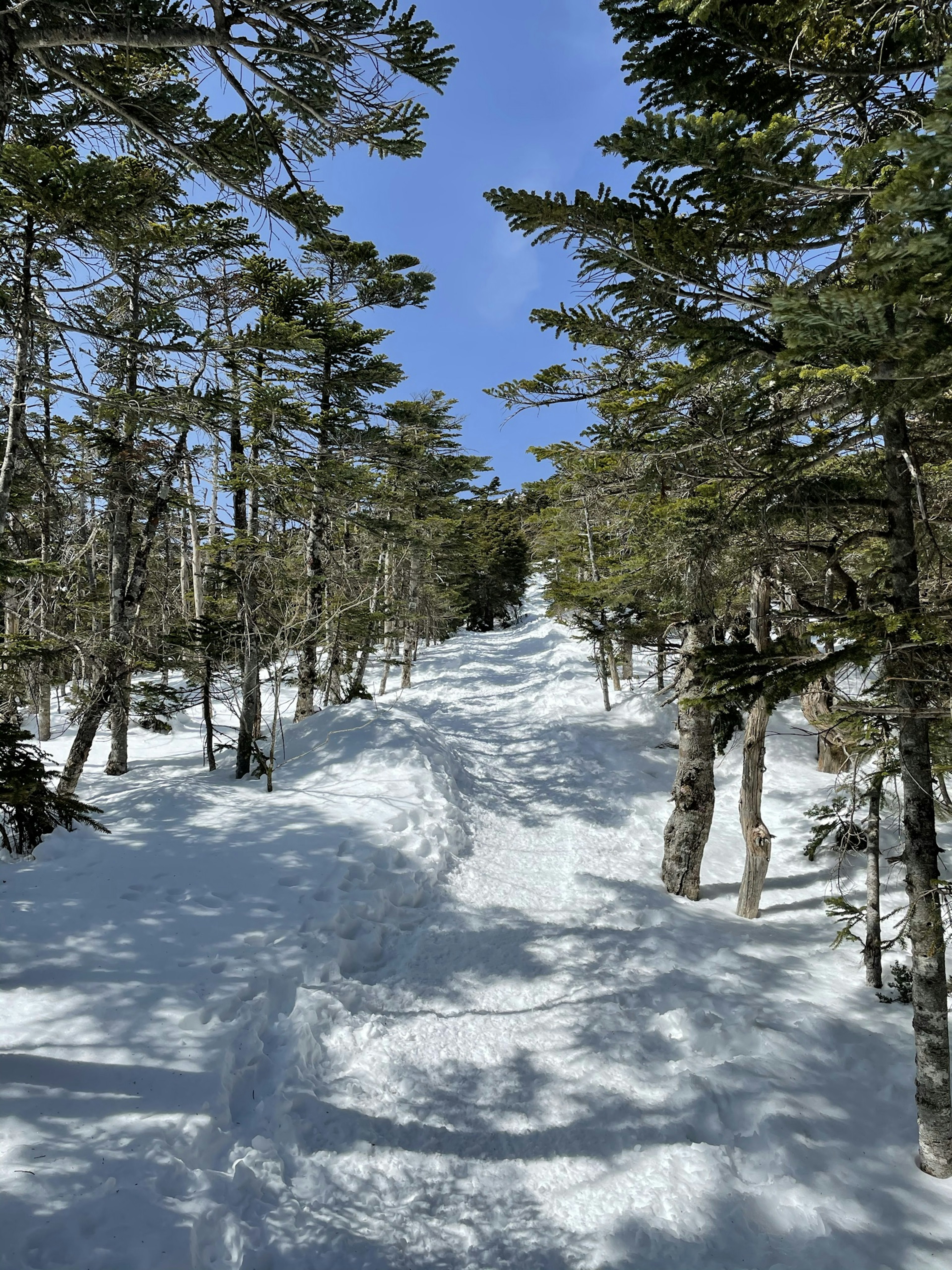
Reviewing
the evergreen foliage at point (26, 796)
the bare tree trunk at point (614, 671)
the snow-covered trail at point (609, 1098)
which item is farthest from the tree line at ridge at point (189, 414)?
the bare tree trunk at point (614, 671)

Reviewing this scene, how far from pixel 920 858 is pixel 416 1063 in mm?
4585

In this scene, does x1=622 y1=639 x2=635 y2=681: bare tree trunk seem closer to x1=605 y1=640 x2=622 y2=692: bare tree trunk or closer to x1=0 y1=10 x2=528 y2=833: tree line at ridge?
x1=605 y1=640 x2=622 y2=692: bare tree trunk

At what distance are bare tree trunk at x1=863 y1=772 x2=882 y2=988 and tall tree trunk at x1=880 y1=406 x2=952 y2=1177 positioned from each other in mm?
2298

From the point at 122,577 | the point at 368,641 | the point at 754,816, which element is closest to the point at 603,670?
the point at 368,641

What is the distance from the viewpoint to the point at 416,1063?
16.4 feet

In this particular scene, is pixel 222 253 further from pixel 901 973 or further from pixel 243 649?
pixel 901 973

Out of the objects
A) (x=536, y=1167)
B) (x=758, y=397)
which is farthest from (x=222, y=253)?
(x=536, y=1167)

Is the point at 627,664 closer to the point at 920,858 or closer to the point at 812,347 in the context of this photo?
the point at 920,858

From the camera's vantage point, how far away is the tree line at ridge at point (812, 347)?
2.80 meters

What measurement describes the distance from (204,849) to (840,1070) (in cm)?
748

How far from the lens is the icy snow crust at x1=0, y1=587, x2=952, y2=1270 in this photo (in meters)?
3.50

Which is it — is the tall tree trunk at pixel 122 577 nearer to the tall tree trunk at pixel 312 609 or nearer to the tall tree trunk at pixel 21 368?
the tall tree trunk at pixel 21 368

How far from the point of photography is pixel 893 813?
31.0 ft

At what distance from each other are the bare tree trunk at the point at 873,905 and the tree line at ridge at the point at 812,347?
86mm
